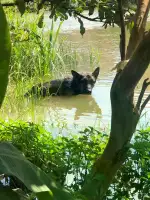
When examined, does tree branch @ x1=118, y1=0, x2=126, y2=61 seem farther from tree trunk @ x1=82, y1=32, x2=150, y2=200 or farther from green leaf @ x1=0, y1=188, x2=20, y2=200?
green leaf @ x1=0, y1=188, x2=20, y2=200

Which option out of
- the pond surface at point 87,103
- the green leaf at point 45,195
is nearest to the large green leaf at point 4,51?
the green leaf at point 45,195

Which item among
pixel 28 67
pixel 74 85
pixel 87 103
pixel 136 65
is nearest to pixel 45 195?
pixel 136 65

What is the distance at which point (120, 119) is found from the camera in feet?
9.33

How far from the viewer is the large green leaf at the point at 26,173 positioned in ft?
6.46

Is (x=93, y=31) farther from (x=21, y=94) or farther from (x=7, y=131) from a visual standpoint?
(x=7, y=131)

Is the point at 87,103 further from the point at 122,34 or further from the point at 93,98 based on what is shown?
the point at 122,34

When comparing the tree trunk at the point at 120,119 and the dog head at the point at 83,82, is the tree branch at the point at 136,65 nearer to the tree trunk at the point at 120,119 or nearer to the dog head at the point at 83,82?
the tree trunk at the point at 120,119

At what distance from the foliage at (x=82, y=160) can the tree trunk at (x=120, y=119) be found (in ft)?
0.92

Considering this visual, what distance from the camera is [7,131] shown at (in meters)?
4.06

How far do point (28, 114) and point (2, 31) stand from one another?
5028mm

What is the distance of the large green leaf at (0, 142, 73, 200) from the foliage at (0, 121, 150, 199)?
3.64 ft

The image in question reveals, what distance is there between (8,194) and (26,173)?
10 centimetres

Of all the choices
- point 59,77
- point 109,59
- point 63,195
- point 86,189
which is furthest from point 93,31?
point 63,195

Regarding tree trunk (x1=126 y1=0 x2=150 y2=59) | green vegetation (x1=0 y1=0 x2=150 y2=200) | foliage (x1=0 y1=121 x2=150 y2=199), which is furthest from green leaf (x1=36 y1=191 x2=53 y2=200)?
foliage (x1=0 y1=121 x2=150 y2=199)
